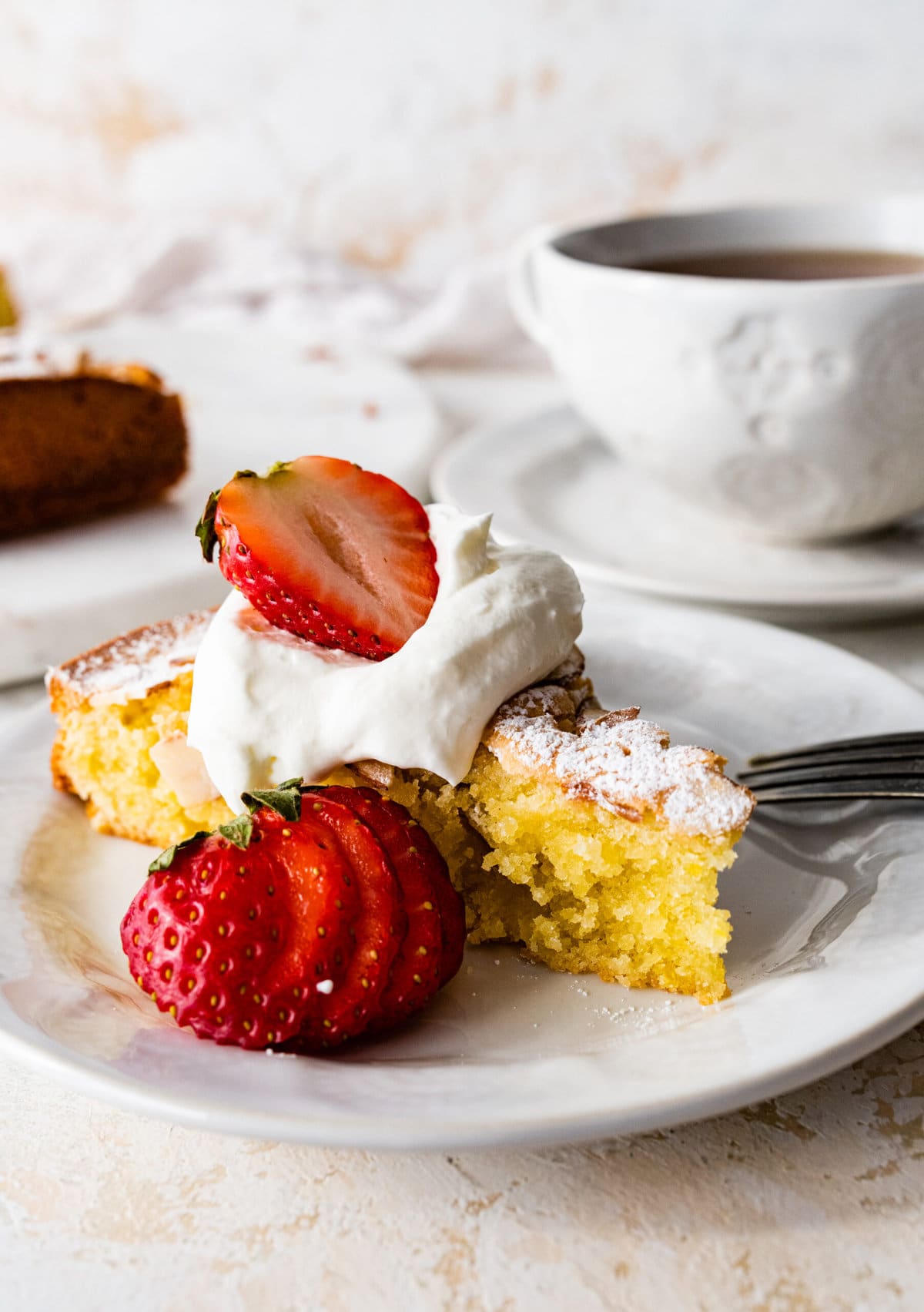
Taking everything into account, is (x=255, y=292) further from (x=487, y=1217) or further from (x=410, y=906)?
(x=487, y=1217)

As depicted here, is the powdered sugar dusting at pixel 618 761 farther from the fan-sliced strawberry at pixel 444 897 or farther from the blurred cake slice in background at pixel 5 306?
the blurred cake slice in background at pixel 5 306

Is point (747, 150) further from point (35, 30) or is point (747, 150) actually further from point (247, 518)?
point (247, 518)

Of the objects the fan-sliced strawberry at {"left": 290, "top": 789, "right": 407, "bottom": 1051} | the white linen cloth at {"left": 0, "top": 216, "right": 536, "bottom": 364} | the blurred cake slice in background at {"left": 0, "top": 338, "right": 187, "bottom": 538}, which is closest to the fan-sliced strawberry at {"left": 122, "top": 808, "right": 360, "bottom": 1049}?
the fan-sliced strawberry at {"left": 290, "top": 789, "right": 407, "bottom": 1051}

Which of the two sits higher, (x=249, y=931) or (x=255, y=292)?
(x=249, y=931)

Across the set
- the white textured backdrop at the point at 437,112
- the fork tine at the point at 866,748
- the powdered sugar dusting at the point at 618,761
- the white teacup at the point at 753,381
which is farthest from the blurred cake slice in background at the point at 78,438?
the white textured backdrop at the point at 437,112

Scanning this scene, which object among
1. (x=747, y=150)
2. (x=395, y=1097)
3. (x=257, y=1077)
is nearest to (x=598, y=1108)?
(x=395, y=1097)

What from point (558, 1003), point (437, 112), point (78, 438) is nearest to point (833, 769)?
point (558, 1003)

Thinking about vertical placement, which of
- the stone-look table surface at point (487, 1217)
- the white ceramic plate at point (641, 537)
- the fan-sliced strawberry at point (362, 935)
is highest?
the fan-sliced strawberry at point (362, 935)
